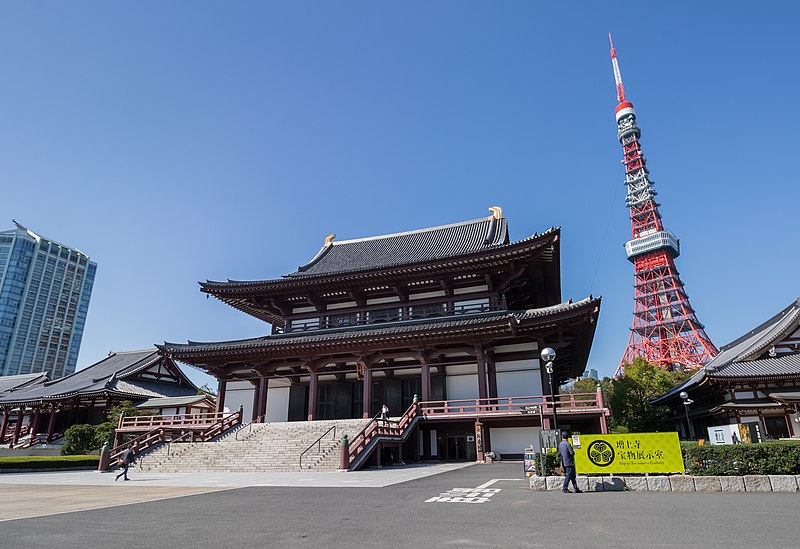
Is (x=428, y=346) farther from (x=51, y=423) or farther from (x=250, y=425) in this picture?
(x=51, y=423)

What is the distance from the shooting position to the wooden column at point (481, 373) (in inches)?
1004

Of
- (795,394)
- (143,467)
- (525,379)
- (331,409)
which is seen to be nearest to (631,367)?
(795,394)

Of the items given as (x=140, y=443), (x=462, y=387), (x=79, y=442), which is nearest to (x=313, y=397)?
(x=462, y=387)

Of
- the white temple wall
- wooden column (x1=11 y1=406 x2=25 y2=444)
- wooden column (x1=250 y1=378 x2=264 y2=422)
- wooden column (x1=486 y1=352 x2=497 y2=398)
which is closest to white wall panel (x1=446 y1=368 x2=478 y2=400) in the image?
wooden column (x1=486 y1=352 x2=497 y2=398)

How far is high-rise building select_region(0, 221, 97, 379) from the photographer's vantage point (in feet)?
382

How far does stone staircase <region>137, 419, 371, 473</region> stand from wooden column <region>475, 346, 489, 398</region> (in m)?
6.60

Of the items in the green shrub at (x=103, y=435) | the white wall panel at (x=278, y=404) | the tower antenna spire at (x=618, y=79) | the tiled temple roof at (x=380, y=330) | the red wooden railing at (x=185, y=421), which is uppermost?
the tower antenna spire at (x=618, y=79)

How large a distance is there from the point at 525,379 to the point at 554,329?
3493 millimetres

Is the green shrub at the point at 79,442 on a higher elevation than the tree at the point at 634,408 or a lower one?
lower

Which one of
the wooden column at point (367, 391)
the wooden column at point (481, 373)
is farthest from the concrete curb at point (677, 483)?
the wooden column at point (367, 391)

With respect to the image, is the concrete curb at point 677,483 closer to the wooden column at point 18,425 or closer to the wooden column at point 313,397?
the wooden column at point 313,397

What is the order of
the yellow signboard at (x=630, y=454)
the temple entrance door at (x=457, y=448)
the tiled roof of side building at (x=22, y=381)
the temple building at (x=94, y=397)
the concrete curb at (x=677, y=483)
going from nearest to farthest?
the concrete curb at (x=677, y=483) → the yellow signboard at (x=630, y=454) → the temple entrance door at (x=457, y=448) → the temple building at (x=94, y=397) → the tiled roof of side building at (x=22, y=381)

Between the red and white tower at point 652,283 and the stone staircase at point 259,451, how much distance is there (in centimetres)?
6792

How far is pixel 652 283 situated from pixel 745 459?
92.6m
